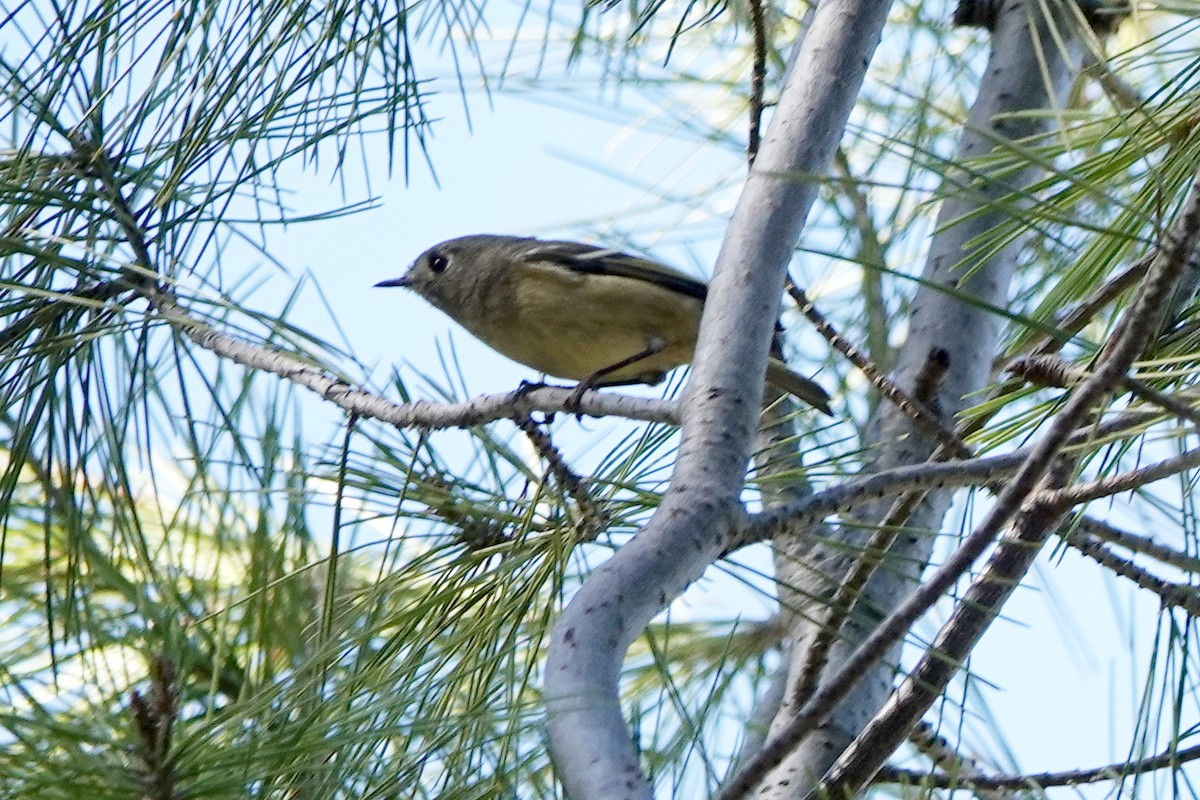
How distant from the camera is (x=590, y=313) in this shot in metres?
2.93

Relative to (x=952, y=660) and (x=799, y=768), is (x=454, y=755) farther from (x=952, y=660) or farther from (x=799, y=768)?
(x=799, y=768)

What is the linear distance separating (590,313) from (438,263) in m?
0.59

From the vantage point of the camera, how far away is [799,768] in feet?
6.79

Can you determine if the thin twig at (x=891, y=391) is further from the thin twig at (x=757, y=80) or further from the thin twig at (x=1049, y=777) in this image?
the thin twig at (x=1049, y=777)

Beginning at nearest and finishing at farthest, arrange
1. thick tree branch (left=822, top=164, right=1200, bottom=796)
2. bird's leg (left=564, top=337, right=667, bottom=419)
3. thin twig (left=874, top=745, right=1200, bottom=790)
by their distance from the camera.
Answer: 1. thick tree branch (left=822, top=164, right=1200, bottom=796)
2. thin twig (left=874, top=745, right=1200, bottom=790)
3. bird's leg (left=564, top=337, right=667, bottom=419)

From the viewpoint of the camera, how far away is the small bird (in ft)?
9.59

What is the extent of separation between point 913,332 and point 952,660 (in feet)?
3.49

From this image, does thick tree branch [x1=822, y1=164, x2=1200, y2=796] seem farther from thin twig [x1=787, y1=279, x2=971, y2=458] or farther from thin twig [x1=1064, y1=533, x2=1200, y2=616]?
thin twig [x1=787, y1=279, x2=971, y2=458]

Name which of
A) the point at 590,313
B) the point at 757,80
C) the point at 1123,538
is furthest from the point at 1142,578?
the point at 590,313

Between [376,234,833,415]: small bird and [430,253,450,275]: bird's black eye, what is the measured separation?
0.79 feet

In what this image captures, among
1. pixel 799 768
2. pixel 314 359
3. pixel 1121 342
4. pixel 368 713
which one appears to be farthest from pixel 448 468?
pixel 1121 342

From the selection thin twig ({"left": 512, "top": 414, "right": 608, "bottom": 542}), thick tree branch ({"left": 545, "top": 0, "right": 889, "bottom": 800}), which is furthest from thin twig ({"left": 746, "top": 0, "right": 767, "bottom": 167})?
thin twig ({"left": 512, "top": 414, "right": 608, "bottom": 542})

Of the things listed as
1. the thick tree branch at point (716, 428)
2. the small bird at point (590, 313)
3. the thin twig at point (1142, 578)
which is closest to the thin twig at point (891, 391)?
the thin twig at point (1142, 578)

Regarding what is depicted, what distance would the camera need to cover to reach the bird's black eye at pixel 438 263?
3.35 m
